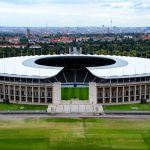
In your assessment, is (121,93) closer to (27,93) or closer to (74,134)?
(27,93)

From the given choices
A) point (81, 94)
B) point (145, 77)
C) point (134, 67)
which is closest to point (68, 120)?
point (81, 94)

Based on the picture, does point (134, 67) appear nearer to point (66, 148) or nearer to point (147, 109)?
point (147, 109)

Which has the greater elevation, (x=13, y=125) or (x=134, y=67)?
(x=134, y=67)

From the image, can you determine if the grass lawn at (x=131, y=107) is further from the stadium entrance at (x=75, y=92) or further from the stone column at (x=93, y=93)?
the stadium entrance at (x=75, y=92)

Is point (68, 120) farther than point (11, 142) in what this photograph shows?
Yes

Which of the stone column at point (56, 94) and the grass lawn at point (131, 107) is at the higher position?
the stone column at point (56, 94)

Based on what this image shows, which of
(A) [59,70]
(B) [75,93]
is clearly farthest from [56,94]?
(A) [59,70]

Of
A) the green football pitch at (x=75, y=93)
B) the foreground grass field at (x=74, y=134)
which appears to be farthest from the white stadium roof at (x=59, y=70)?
the foreground grass field at (x=74, y=134)
